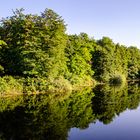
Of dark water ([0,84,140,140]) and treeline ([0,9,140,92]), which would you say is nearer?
dark water ([0,84,140,140])

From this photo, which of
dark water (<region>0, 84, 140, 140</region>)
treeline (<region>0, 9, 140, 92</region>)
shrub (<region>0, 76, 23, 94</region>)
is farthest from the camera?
treeline (<region>0, 9, 140, 92</region>)

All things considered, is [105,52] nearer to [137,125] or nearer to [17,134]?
[137,125]

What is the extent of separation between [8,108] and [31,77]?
22511 mm

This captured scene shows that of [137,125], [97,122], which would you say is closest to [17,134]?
[97,122]

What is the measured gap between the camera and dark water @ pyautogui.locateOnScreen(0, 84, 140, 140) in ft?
86.6

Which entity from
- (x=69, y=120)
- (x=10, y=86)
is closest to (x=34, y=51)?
(x=10, y=86)

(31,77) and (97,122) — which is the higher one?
(31,77)

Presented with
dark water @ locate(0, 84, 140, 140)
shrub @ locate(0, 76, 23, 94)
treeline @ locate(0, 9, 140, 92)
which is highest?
treeline @ locate(0, 9, 140, 92)

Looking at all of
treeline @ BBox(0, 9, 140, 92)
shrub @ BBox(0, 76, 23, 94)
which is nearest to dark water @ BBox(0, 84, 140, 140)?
shrub @ BBox(0, 76, 23, 94)

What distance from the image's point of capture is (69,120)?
32844 millimetres

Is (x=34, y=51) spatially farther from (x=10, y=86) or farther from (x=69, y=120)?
(x=69, y=120)

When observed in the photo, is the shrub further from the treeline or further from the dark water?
the dark water

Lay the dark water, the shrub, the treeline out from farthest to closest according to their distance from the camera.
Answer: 1. the treeline
2. the shrub
3. the dark water

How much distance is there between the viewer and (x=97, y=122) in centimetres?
3247
